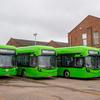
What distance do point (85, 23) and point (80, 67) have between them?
26018 millimetres

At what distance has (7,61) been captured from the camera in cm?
2647

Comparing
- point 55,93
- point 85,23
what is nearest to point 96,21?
point 85,23

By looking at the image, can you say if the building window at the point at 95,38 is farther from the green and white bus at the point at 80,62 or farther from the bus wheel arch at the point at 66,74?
the bus wheel arch at the point at 66,74

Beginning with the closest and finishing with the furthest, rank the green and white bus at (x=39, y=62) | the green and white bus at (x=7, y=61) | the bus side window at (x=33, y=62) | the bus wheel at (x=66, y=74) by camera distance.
Answer: the green and white bus at (x=7, y=61), the green and white bus at (x=39, y=62), the bus side window at (x=33, y=62), the bus wheel at (x=66, y=74)

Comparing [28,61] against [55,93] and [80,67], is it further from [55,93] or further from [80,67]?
[55,93]

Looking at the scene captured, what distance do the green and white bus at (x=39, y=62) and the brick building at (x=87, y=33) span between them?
73.8 feet

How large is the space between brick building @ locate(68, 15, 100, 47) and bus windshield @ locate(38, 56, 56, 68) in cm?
2235

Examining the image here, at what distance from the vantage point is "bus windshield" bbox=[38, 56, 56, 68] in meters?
26.2

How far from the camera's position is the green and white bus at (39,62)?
26016 millimetres

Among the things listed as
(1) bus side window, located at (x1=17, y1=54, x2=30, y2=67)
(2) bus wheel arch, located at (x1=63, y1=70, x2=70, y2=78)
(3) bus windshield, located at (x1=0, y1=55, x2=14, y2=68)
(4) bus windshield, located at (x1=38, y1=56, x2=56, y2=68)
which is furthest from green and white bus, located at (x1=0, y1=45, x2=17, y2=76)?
(2) bus wheel arch, located at (x1=63, y1=70, x2=70, y2=78)

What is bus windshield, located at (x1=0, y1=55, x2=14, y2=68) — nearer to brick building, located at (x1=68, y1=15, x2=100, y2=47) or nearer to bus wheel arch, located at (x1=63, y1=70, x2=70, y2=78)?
bus wheel arch, located at (x1=63, y1=70, x2=70, y2=78)

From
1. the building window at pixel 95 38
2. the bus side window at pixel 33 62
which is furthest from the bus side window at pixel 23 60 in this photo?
the building window at pixel 95 38

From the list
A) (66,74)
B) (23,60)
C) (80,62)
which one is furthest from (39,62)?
(80,62)

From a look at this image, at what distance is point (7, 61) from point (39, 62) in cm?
282
